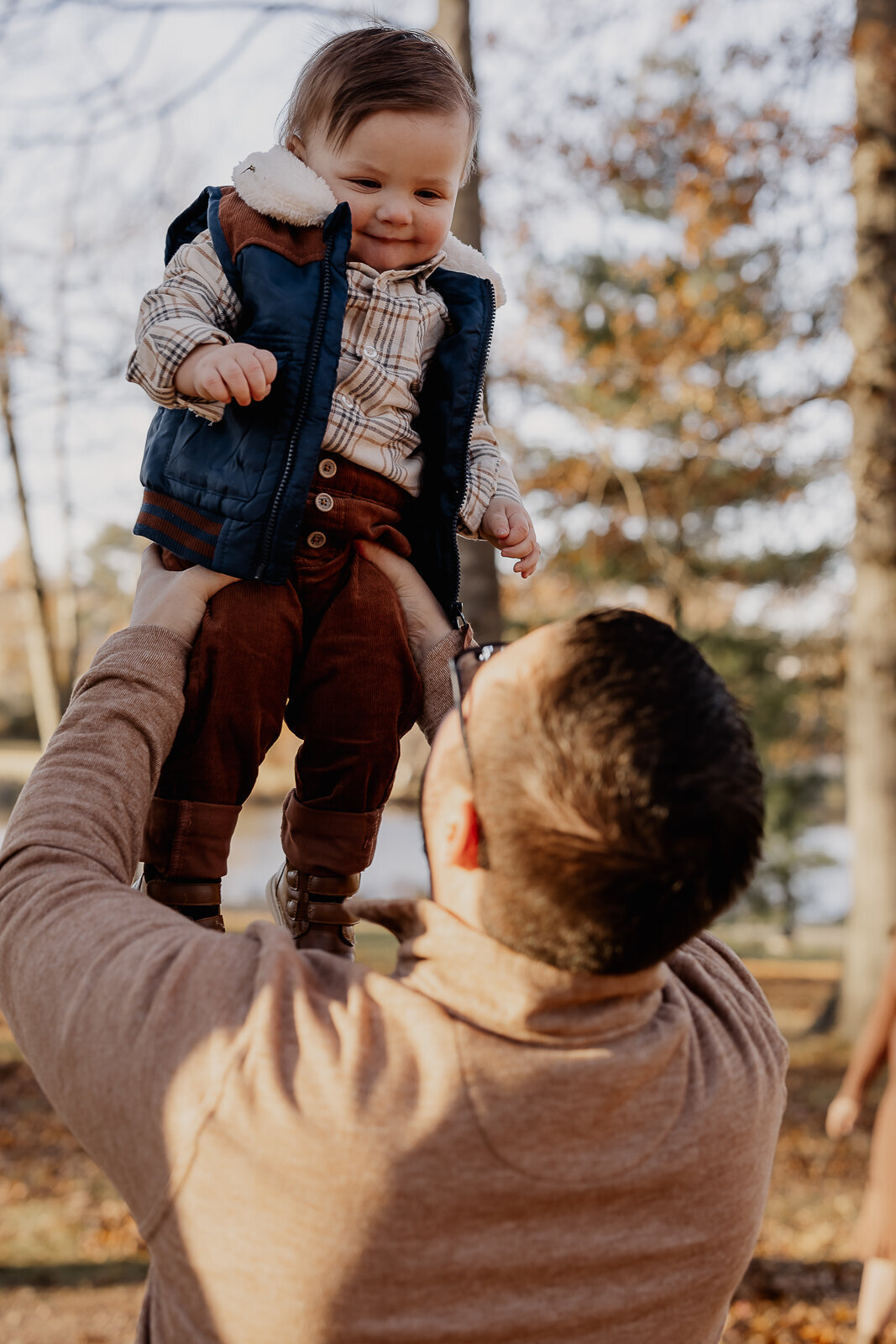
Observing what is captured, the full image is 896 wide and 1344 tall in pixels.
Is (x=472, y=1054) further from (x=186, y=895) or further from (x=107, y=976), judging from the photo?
(x=186, y=895)

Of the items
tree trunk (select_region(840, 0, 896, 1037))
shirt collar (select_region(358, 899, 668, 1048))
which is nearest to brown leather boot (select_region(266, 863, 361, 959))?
shirt collar (select_region(358, 899, 668, 1048))

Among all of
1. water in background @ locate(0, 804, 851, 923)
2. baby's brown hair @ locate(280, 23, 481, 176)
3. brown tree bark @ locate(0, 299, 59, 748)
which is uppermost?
baby's brown hair @ locate(280, 23, 481, 176)

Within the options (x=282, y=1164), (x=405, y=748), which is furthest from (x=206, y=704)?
(x=405, y=748)

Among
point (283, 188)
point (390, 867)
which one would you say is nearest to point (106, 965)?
point (283, 188)

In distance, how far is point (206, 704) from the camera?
1726 millimetres

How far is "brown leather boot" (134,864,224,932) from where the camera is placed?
1.78 meters

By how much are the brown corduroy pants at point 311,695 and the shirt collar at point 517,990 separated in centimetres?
48

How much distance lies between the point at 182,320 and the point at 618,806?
0.89 m

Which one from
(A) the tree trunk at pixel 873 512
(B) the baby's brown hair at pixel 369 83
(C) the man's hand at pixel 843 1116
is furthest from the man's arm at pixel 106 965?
(A) the tree trunk at pixel 873 512

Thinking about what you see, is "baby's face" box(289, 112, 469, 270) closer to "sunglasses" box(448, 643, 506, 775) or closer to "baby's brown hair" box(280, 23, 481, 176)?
"baby's brown hair" box(280, 23, 481, 176)

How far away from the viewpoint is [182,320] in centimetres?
158

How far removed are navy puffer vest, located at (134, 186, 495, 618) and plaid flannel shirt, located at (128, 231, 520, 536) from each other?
2.0 inches

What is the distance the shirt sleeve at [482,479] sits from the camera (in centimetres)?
189

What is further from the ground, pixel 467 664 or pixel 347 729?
pixel 467 664
